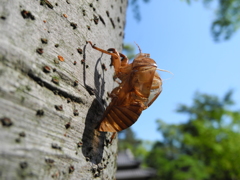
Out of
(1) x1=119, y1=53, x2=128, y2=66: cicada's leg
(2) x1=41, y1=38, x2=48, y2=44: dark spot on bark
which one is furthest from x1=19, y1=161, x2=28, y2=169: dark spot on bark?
(1) x1=119, y1=53, x2=128, y2=66: cicada's leg

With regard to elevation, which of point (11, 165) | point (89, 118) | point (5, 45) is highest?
point (5, 45)

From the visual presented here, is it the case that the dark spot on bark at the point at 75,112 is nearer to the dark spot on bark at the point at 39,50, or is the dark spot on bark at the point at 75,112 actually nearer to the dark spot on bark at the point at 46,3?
the dark spot on bark at the point at 39,50

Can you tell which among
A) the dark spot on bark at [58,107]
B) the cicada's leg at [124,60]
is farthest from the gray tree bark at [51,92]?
the cicada's leg at [124,60]

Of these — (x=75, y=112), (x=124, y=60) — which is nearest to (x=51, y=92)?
(x=75, y=112)

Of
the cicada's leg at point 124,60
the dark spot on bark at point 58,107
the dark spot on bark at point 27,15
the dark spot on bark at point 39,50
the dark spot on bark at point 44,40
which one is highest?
the cicada's leg at point 124,60

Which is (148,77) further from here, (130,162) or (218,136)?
(130,162)

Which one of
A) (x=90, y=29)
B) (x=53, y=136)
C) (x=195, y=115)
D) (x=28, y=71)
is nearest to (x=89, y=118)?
(x=53, y=136)
